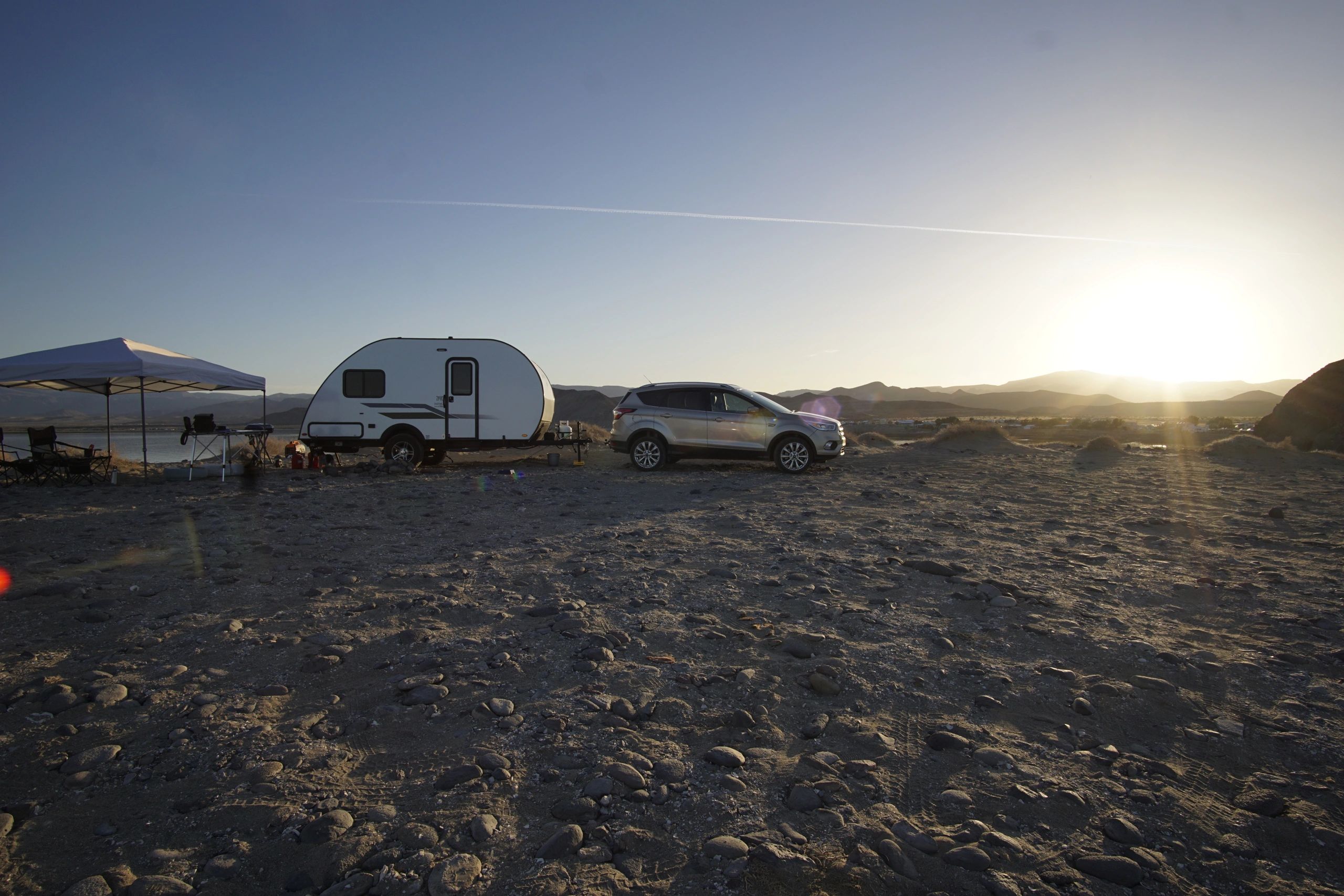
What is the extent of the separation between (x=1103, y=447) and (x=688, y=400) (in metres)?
12.2

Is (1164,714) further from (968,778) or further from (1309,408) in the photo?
(1309,408)

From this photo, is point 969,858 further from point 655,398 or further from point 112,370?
point 112,370

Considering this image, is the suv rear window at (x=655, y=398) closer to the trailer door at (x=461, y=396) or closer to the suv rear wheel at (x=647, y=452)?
the suv rear wheel at (x=647, y=452)

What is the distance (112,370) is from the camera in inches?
482

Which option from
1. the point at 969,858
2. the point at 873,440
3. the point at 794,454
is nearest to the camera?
the point at 969,858

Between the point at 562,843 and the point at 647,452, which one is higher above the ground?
the point at 647,452

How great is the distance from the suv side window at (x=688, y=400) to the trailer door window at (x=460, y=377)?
4476 mm

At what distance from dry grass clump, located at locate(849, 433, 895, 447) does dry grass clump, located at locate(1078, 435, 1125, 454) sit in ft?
18.4

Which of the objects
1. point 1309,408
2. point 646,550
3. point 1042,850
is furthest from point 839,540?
point 1309,408

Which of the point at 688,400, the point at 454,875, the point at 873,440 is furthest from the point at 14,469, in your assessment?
the point at 873,440

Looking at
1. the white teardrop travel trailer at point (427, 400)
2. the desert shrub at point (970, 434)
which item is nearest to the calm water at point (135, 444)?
the white teardrop travel trailer at point (427, 400)

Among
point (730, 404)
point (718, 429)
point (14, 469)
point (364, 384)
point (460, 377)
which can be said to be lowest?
Result: point (14, 469)

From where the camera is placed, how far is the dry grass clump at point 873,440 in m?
23.5

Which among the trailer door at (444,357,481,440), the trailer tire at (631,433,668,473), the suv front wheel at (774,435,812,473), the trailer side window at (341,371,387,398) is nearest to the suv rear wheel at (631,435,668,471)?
the trailer tire at (631,433,668,473)
